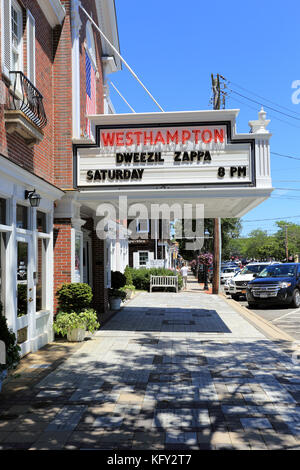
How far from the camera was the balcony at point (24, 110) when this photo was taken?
7430 mm

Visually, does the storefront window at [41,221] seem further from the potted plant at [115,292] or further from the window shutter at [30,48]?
the potted plant at [115,292]

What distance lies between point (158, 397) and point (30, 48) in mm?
6934

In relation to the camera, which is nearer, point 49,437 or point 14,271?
point 49,437

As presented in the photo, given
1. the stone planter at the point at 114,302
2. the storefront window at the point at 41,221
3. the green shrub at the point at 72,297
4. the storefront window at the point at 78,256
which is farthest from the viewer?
the stone planter at the point at 114,302

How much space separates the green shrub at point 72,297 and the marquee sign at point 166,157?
233cm

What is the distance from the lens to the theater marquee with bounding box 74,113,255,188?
993 centimetres

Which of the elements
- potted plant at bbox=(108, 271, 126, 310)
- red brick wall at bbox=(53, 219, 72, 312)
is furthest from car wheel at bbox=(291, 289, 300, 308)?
red brick wall at bbox=(53, 219, 72, 312)

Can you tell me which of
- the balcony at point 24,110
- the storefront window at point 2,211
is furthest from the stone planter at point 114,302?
the storefront window at point 2,211

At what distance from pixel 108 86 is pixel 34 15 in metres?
8.26

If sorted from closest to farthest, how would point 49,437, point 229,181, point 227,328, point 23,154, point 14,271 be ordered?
point 49,437 → point 14,271 → point 23,154 → point 229,181 → point 227,328

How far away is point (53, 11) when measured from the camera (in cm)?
1000

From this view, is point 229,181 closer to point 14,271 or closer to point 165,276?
point 14,271
